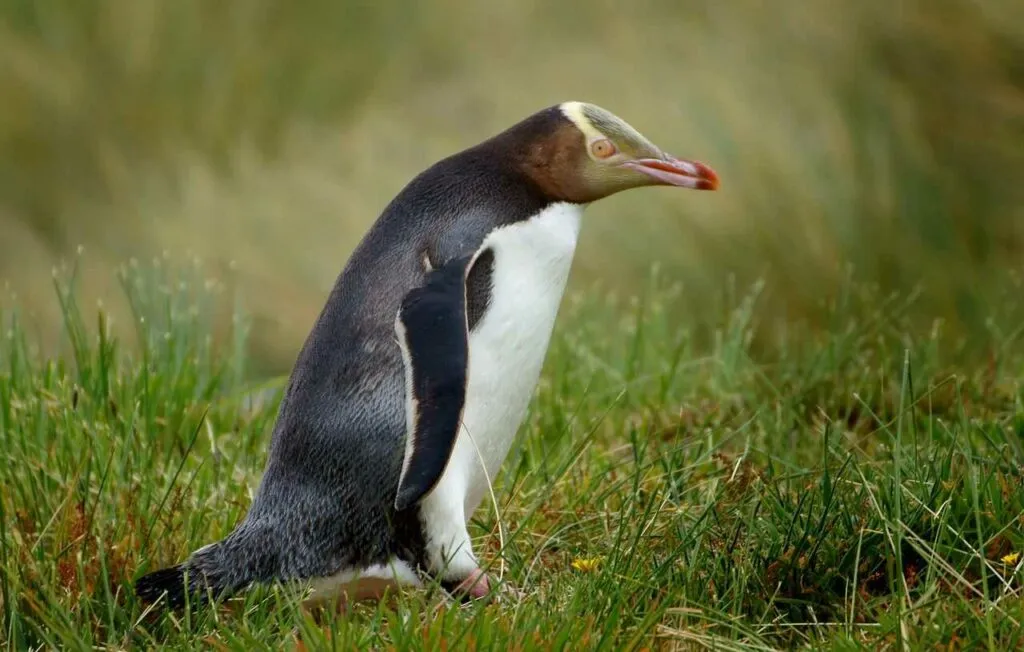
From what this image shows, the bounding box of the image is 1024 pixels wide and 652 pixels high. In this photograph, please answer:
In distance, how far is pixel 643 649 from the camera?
258 centimetres

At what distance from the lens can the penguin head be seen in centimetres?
319

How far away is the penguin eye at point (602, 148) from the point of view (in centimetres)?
320

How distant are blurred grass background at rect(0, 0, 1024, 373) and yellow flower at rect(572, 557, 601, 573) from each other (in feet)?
6.35

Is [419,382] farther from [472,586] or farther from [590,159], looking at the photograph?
[590,159]

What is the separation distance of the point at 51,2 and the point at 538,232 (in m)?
6.03

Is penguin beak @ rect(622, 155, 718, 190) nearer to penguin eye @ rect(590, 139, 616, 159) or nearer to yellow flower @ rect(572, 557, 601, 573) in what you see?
penguin eye @ rect(590, 139, 616, 159)

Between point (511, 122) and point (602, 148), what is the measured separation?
348 centimetres

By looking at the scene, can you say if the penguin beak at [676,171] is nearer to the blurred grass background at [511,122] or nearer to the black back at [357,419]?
the black back at [357,419]

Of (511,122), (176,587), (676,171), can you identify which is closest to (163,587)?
(176,587)

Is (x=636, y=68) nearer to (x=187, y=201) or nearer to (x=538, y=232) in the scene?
(x=187, y=201)

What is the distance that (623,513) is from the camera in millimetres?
2988

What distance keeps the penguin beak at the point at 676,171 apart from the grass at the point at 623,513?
503mm

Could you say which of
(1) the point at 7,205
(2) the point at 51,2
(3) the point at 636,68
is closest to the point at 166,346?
(3) the point at 636,68

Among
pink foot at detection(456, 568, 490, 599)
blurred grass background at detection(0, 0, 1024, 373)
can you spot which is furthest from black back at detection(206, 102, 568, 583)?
blurred grass background at detection(0, 0, 1024, 373)
